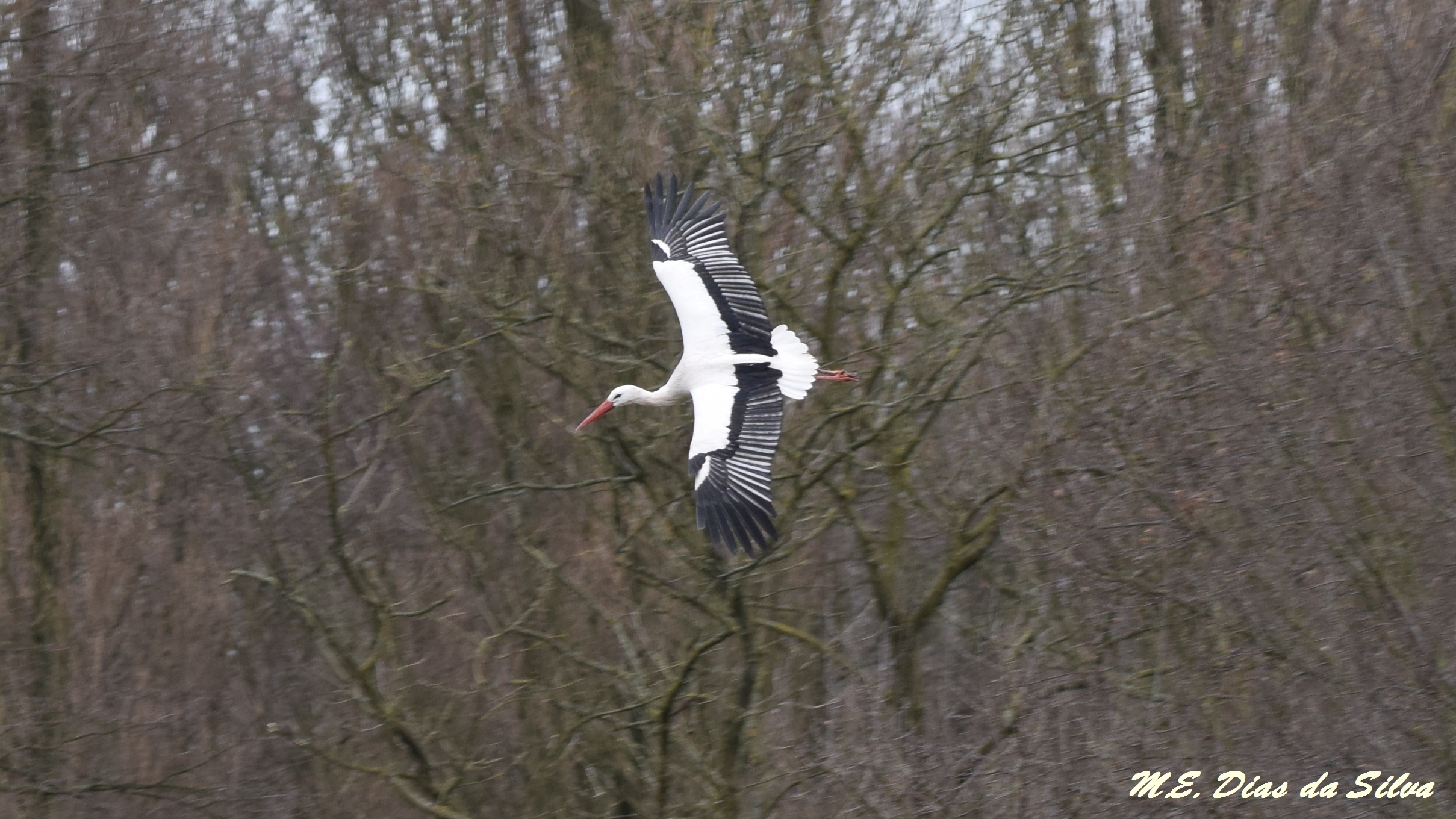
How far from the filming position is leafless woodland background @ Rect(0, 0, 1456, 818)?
29.0ft

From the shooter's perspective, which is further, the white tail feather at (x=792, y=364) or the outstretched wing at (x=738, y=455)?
the white tail feather at (x=792, y=364)

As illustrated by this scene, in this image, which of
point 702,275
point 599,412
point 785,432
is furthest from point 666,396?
point 785,432

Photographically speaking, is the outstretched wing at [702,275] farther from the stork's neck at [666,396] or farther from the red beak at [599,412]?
the red beak at [599,412]

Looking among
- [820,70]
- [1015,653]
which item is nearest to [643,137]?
[820,70]

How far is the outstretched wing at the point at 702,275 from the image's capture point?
9711mm

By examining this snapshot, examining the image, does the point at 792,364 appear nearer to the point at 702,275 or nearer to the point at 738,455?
the point at 702,275

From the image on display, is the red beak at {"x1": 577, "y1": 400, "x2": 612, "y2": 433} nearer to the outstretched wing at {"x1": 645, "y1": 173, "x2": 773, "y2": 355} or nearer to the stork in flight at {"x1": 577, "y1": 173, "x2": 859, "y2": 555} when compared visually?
the stork in flight at {"x1": 577, "y1": 173, "x2": 859, "y2": 555}

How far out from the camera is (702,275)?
9.91 metres

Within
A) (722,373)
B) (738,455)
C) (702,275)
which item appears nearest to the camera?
(738,455)

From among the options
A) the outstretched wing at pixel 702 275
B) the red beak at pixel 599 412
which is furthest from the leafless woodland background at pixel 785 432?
the outstretched wing at pixel 702 275

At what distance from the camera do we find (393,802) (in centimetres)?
1204

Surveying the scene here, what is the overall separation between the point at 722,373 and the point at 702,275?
79cm

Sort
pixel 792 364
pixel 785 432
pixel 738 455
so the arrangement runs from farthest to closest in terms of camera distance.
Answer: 1. pixel 785 432
2. pixel 792 364
3. pixel 738 455

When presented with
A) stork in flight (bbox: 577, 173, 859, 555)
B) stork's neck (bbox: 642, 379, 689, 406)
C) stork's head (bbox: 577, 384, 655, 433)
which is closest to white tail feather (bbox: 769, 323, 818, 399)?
stork in flight (bbox: 577, 173, 859, 555)
